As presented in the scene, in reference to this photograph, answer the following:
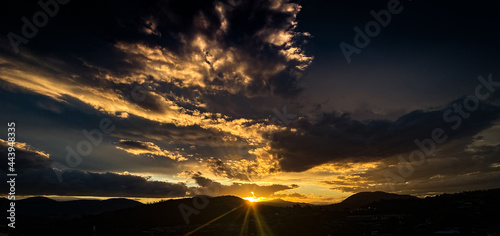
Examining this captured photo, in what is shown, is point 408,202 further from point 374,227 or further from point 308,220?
point 308,220

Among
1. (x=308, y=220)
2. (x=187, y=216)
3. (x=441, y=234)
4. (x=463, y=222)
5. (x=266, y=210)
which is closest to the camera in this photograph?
(x=441, y=234)

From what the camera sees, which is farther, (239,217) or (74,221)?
(74,221)

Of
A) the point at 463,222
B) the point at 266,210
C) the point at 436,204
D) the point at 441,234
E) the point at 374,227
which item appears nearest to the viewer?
the point at 441,234

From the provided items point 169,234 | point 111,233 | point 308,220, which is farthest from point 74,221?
point 308,220

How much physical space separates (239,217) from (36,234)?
144 ft

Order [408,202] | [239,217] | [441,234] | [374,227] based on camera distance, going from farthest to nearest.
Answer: [239,217] < [408,202] < [374,227] < [441,234]

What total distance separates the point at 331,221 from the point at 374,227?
24.9ft

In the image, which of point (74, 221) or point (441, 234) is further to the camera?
point (74, 221)

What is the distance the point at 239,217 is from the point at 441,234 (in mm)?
47607

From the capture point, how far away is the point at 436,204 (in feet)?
177

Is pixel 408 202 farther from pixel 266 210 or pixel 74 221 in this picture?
pixel 74 221

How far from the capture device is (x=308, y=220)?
49.6m

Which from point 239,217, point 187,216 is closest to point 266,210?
point 239,217

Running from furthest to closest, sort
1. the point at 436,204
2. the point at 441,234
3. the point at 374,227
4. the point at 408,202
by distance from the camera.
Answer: the point at 408,202 → the point at 436,204 → the point at 374,227 → the point at 441,234
